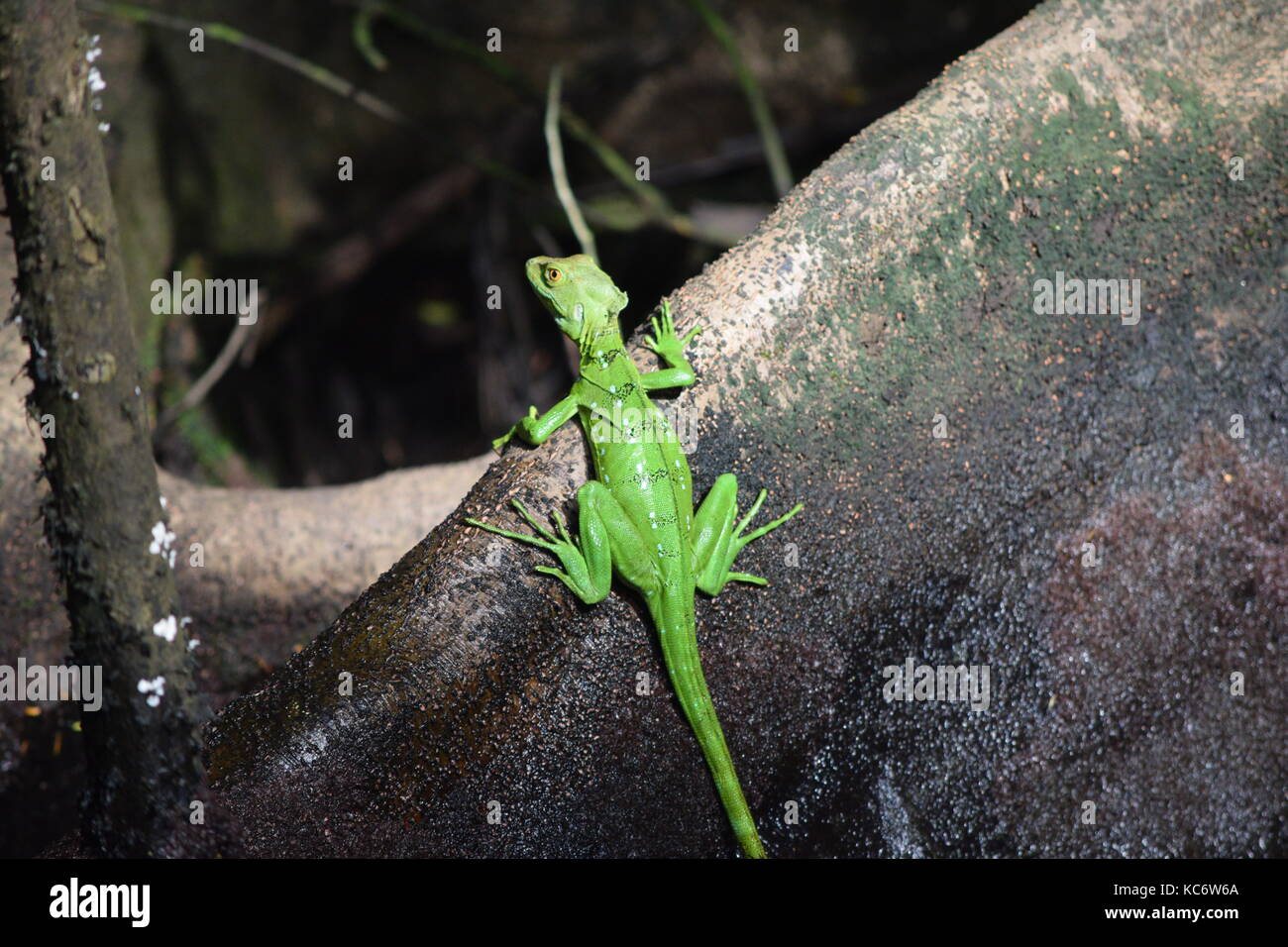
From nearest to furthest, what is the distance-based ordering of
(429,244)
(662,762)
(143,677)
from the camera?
(143,677) < (662,762) < (429,244)

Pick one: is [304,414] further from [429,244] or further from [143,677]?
[143,677]

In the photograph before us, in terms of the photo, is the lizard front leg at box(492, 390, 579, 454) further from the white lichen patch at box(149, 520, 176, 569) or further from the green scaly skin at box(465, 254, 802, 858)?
the white lichen patch at box(149, 520, 176, 569)

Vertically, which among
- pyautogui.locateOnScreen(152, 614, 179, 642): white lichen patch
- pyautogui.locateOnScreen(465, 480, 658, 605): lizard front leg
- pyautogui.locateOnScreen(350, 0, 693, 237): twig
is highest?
pyautogui.locateOnScreen(350, 0, 693, 237): twig

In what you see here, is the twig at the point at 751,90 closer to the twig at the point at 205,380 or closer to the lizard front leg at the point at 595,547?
the lizard front leg at the point at 595,547

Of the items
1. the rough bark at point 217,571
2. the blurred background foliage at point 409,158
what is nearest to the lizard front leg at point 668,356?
the rough bark at point 217,571

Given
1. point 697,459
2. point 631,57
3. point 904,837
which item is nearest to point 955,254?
point 697,459

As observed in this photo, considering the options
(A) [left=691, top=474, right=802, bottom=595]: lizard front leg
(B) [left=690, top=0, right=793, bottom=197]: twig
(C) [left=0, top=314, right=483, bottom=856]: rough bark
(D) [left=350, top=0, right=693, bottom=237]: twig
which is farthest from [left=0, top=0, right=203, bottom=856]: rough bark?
(B) [left=690, top=0, right=793, bottom=197]: twig
